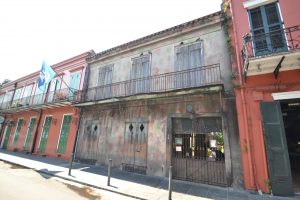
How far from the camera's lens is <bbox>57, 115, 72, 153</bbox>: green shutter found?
12.7 metres

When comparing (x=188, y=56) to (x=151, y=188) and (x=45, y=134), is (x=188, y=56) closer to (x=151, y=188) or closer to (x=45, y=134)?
(x=151, y=188)

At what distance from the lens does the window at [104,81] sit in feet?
37.6

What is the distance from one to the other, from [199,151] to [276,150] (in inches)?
109

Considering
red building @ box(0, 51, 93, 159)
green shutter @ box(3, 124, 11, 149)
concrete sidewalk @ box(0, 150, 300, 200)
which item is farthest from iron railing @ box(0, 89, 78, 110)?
concrete sidewalk @ box(0, 150, 300, 200)

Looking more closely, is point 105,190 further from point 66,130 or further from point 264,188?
point 66,130

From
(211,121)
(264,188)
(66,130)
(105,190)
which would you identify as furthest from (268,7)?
(66,130)

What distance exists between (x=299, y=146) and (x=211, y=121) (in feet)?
26.0

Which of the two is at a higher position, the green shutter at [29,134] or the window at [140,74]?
the window at [140,74]

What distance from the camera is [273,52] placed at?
251 inches

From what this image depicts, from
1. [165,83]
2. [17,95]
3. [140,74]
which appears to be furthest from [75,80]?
[17,95]

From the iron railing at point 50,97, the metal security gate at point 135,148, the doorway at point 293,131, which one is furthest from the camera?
the iron railing at point 50,97

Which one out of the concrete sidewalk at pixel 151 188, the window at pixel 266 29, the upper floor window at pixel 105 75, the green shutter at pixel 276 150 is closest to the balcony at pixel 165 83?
the upper floor window at pixel 105 75

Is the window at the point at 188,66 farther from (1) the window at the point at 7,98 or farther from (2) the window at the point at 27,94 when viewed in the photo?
(1) the window at the point at 7,98

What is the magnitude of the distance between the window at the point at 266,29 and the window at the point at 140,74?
548 cm
